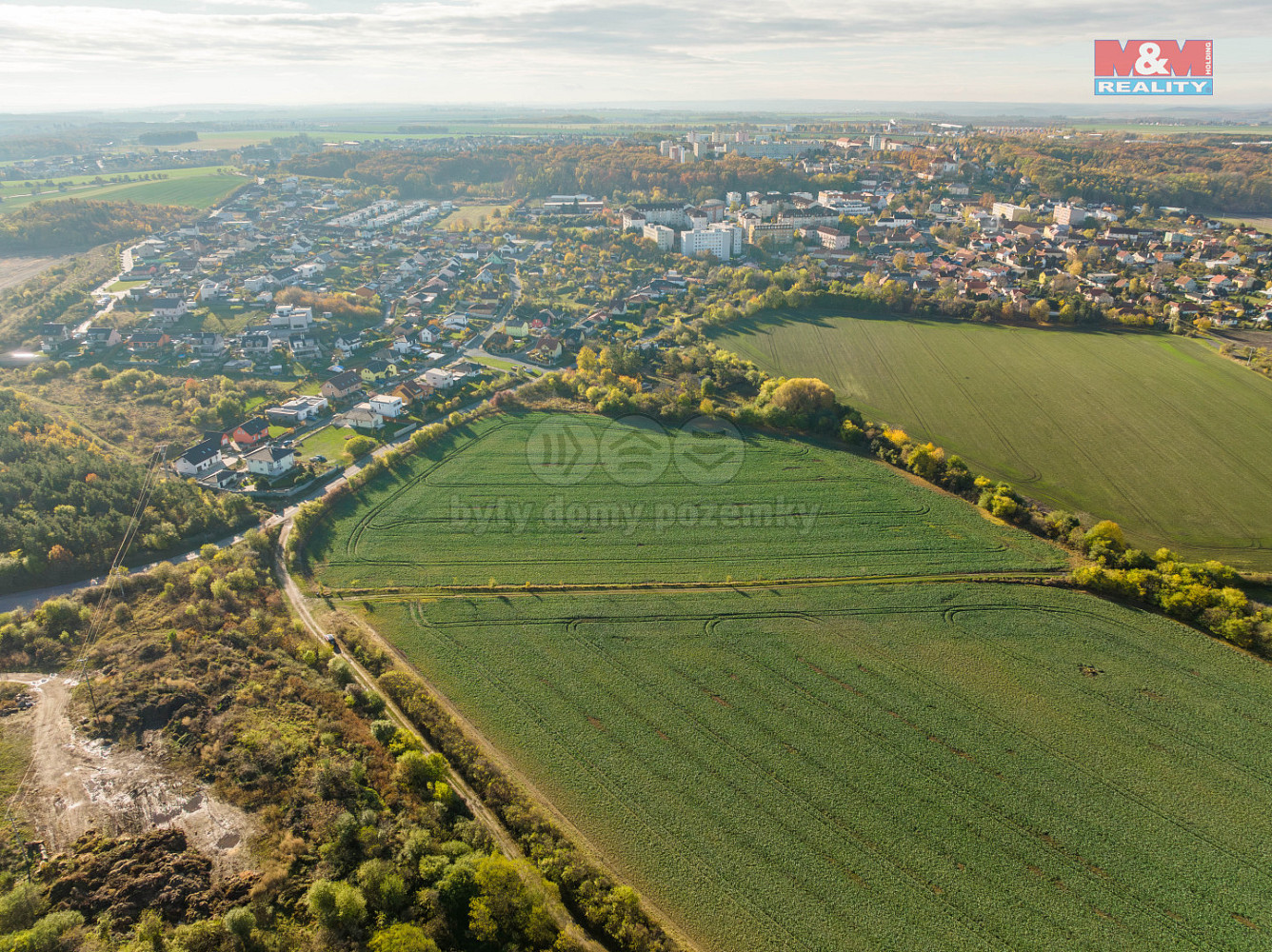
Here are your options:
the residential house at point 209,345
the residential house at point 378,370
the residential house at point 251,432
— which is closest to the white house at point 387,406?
the residential house at point 251,432

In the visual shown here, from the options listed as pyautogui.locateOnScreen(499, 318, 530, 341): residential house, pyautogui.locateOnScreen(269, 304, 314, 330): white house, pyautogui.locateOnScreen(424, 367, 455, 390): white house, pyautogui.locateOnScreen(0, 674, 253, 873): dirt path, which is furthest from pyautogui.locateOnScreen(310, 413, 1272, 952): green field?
pyautogui.locateOnScreen(269, 304, 314, 330): white house

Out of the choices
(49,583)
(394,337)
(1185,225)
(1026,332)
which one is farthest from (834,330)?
(1185,225)

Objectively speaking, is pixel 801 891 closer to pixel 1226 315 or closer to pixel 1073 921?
pixel 1073 921

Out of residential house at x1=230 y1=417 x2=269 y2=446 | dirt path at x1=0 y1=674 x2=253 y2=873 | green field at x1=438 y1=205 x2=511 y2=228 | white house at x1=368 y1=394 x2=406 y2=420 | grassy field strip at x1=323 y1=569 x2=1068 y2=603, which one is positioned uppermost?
green field at x1=438 y1=205 x2=511 y2=228

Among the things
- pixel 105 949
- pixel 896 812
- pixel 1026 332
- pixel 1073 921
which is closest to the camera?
pixel 105 949

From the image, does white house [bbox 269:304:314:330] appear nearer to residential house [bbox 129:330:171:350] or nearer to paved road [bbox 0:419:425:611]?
residential house [bbox 129:330:171:350]
